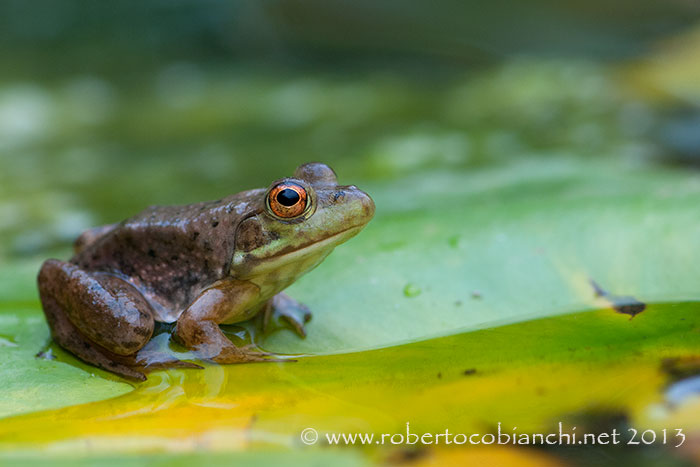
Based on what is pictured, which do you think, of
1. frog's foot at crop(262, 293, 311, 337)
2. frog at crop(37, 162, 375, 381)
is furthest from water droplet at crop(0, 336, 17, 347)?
frog's foot at crop(262, 293, 311, 337)

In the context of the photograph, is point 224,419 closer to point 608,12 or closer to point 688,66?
point 688,66

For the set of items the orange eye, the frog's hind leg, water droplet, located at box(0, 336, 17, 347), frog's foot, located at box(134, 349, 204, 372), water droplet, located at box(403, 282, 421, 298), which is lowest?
frog's foot, located at box(134, 349, 204, 372)

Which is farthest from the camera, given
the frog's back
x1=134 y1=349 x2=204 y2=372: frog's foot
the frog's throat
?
the frog's back

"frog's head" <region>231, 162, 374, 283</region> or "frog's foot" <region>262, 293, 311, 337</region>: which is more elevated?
"frog's head" <region>231, 162, 374, 283</region>

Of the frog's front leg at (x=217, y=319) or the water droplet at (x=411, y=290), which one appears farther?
the water droplet at (x=411, y=290)

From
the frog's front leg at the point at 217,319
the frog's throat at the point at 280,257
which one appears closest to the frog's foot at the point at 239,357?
the frog's front leg at the point at 217,319

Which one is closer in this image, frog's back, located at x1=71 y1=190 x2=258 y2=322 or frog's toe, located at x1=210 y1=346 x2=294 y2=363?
frog's toe, located at x1=210 y1=346 x2=294 y2=363

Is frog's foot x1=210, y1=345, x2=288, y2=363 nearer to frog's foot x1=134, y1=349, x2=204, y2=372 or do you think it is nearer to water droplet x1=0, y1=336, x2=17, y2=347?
frog's foot x1=134, y1=349, x2=204, y2=372

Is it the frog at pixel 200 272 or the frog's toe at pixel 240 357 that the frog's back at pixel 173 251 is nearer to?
the frog at pixel 200 272

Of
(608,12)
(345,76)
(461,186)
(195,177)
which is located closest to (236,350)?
(461,186)
